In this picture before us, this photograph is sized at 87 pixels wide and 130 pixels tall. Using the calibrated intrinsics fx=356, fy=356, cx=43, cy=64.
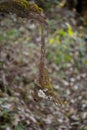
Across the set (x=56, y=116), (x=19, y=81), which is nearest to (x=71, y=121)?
(x=56, y=116)

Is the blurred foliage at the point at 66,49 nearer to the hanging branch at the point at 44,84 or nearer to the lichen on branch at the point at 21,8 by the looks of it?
the hanging branch at the point at 44,84

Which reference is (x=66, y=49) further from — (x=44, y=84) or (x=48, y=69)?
(x=44, y=84)

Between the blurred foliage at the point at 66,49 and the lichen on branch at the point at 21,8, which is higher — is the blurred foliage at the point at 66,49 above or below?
above

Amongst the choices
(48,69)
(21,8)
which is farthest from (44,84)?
(48,69)

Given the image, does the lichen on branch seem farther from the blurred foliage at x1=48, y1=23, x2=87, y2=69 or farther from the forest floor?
the blurred foliage at x1=48, y1=23, x2=87, y2=69

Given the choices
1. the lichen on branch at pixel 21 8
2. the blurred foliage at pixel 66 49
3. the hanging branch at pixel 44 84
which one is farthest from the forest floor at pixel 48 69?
the lichen on branch at pixel 21 8

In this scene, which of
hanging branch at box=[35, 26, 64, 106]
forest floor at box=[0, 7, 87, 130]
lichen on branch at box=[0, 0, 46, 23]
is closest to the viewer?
lichen on branch at box=[0, 0, 46, 23]

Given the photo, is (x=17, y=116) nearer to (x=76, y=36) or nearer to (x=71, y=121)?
(x=71, y=121)

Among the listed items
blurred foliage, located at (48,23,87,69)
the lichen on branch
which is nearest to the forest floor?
blurred foliage, located at (48,23,87,69)
